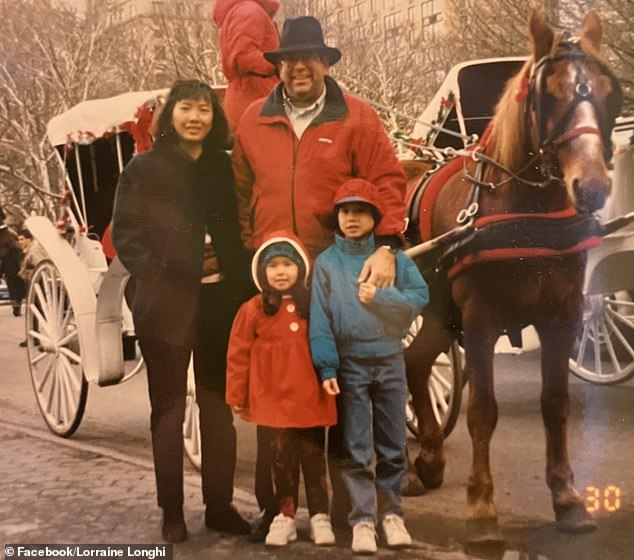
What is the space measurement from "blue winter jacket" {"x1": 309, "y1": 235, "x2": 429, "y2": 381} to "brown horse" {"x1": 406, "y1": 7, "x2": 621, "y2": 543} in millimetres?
226

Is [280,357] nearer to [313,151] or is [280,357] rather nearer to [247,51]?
[313,151]

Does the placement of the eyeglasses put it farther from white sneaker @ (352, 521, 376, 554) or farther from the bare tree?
white sneaker @ (352, 521, 376, 554)

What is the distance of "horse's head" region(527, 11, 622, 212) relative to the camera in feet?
8.65

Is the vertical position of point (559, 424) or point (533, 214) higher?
point (533, 214)

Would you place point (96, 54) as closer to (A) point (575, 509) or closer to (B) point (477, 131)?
(B) point (477, 131)

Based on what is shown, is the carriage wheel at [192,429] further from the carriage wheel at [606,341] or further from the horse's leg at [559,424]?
the carriage wheel at [606,341]

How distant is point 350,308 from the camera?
2838 millimetres

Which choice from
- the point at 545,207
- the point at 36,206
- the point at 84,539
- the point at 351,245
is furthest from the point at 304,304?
the point at 36,206

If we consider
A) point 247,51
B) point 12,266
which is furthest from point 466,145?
point 12,266

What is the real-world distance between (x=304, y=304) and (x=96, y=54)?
106 cm

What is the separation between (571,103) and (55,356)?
2.51 meters

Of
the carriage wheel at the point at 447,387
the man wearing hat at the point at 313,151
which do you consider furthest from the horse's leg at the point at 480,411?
the carriage wheel at the point at 447,387

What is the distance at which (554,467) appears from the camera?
300cm

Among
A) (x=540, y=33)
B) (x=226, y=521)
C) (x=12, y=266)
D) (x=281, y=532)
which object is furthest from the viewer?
(x=12, y=266)
